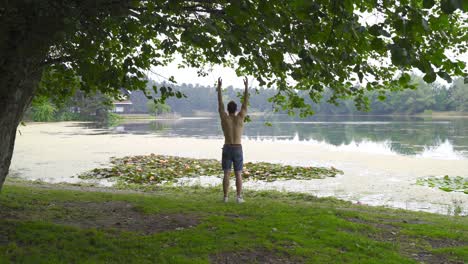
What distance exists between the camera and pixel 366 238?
223 inches

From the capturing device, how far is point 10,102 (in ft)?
16.8

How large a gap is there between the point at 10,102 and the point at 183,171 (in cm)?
999

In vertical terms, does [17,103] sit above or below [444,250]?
above

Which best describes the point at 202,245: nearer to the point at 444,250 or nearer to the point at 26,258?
the point at 26,258

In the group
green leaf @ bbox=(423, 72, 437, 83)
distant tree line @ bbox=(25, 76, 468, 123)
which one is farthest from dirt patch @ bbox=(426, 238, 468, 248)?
distant tree line @ bbox=(25, 76, 468, 123)

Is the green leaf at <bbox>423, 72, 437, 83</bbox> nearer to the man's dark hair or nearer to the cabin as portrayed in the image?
the man's dark hair

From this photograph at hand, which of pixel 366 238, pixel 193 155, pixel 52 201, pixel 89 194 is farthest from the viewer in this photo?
pixel 193 155

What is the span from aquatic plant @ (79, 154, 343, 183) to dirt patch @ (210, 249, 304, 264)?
878 centimetres

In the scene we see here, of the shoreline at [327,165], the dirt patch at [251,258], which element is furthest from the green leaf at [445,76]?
→ the shoreline at [327,165]

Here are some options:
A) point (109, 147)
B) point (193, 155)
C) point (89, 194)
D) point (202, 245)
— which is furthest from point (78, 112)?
point (202, 245)

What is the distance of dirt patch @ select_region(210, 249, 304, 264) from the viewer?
15.4 ft

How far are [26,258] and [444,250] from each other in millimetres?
4843

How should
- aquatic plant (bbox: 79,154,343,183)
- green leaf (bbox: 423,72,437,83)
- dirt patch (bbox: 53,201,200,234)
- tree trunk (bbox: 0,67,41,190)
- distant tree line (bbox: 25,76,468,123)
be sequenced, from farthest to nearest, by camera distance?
distant tree line (bbox: 25,76,468,123)
aquatic plant (bbox: 79,154,343,183)
dirt patch (bbox: 53,201,200,234)
tree trunk (bbox: 0,67,41,190)
green leaf (bbox: 423,72,437,83)

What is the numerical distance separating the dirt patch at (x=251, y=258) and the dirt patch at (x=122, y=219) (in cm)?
127
